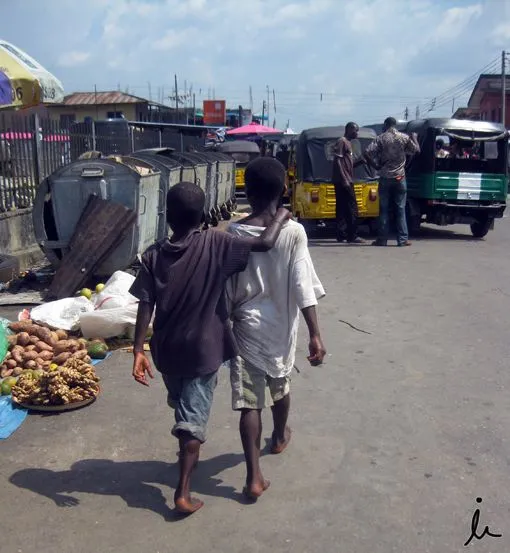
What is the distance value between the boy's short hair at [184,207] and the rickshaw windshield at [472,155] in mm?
10900

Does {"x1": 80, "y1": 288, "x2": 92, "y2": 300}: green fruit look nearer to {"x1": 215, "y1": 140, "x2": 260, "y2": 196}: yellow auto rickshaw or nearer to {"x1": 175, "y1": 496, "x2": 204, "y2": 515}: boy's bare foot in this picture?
{"x1": 175, "y1": 496, "x2": 204, "y2": 515}: boy's bare foot

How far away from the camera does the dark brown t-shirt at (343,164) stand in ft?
41.8

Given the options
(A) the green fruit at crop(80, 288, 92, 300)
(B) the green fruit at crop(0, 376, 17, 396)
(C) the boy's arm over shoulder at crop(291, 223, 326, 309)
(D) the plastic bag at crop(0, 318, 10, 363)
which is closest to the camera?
(C) the boy's arm over shoulder at crop(291, 223, 326, 309)

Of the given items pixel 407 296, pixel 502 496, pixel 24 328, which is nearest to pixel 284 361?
pixel 502 496

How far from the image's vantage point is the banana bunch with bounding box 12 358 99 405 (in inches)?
205

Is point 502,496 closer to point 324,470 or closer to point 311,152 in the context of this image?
point 324,470

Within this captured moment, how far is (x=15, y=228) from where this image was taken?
10.5 meters

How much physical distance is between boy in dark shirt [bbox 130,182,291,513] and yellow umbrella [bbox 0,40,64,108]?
181 inches

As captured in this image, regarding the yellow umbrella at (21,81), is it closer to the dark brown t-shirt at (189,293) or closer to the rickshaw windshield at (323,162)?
the dark brown t-shirt at (189,293)

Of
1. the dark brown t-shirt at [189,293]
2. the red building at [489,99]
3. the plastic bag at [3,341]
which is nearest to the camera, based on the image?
the dark brown t-shirt at [189,293]

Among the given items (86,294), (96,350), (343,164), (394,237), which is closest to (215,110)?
(394,237)

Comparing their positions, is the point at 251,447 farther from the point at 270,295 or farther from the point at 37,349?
the point at 37,349
